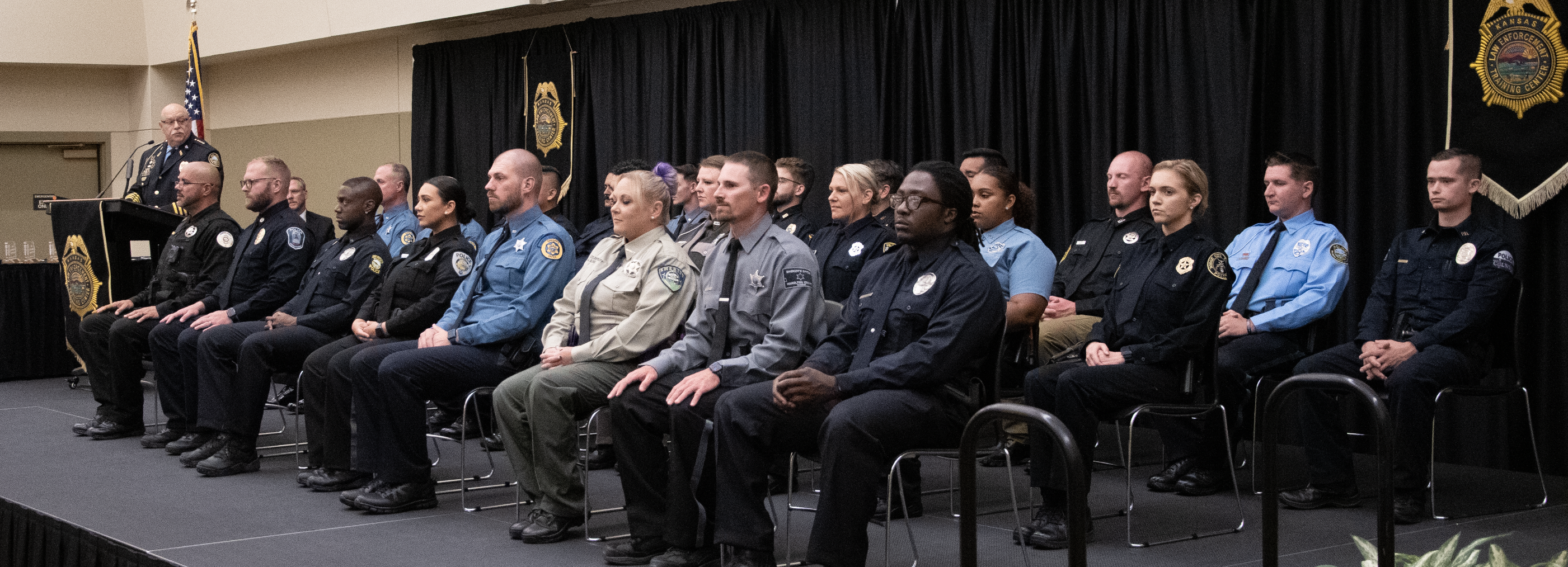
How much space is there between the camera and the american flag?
1046 centimetres

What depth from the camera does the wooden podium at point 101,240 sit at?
24.4 feet

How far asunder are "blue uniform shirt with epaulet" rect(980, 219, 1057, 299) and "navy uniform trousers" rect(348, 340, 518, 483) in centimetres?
185

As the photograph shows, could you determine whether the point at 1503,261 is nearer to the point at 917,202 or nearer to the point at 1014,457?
the point at 1014,457

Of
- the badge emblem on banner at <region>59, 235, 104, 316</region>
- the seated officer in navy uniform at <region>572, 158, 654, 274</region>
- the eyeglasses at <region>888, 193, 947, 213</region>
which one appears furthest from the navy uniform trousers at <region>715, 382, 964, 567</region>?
the badge emblem on banner at <region>59, 235, 104, 316</region>

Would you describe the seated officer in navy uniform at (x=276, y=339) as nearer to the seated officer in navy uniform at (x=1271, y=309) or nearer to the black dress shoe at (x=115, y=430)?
the black dress shoe at (x=115, y=430)

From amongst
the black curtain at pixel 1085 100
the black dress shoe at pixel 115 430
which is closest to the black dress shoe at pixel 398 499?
the black dress shoe at pixel 115 430

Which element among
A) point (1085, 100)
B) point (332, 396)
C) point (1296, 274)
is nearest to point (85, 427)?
point (332, 396)

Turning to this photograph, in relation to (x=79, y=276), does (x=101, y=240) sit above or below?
above

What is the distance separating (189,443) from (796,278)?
3.57 meters

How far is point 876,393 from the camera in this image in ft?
11.5

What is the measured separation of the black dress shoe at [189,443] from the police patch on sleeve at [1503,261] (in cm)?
527

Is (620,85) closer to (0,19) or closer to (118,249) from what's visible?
(118,249)

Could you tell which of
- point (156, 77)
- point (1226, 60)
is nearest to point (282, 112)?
point (156, 77)

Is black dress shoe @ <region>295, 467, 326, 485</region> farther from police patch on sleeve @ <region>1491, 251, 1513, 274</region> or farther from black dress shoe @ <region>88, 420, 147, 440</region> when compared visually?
police patch on sleeve @ <region>1491, 251, 1513, 274</region>
